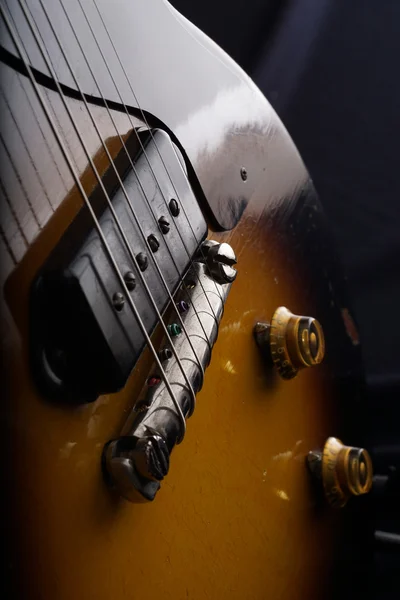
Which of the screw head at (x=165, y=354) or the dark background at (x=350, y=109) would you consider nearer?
the screw head at (x=165, y=354)

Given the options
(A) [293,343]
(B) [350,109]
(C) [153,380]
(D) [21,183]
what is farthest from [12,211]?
(B) [350,109]

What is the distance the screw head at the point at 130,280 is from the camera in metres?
0.32

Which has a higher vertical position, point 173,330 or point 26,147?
point 26,147

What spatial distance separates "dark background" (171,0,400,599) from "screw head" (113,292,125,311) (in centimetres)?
72

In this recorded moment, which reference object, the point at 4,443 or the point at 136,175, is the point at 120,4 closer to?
the point at 136,175

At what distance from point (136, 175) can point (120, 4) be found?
0.13 meters

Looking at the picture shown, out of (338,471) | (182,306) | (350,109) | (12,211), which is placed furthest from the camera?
(350,109)

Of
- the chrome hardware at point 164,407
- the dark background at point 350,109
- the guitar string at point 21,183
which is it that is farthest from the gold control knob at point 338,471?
the dark background at point 350,109

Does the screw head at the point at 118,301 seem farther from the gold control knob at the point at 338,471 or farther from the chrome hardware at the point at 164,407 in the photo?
the gold control knob at the point at 338,471

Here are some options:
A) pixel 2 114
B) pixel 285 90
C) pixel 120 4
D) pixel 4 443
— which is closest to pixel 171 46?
pixel 120 4

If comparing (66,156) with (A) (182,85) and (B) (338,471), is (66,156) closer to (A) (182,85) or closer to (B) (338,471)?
(A) (182,85)

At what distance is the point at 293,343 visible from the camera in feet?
1.56

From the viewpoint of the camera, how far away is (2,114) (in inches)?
11.4

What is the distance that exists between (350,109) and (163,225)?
2.67 ft
